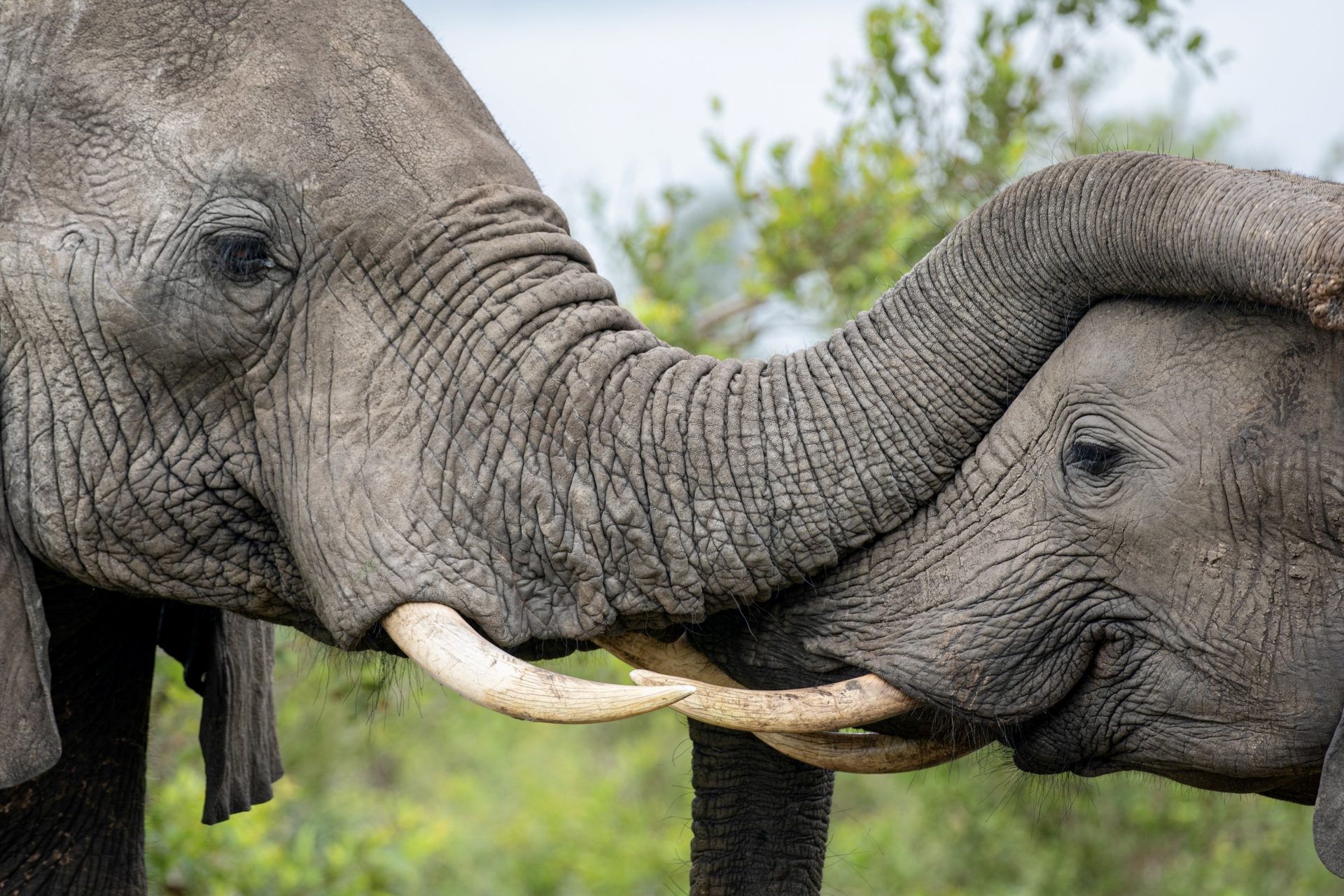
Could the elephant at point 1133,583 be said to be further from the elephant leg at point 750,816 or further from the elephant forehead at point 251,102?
the elephant forehead at point 251,102

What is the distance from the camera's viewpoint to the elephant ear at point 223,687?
11.8ft

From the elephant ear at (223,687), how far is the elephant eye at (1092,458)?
73.8 inches

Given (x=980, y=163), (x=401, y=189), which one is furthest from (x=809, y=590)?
(x=980, y=163)

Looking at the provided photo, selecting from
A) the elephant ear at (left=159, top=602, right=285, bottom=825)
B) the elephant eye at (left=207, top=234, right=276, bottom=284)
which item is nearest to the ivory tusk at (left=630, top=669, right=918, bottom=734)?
the elephant eye at (left=207, top=234, right=276, bottom=284)

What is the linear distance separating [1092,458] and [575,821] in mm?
7056

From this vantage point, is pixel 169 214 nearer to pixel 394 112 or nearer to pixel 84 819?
pixel 394 112

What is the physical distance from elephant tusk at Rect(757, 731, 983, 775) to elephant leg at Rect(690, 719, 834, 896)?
0.88 feet

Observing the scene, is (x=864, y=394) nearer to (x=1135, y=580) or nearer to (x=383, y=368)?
(x=1135, y=580)

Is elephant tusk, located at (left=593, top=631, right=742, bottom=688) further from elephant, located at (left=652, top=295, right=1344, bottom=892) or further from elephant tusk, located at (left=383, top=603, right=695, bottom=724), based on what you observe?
elephant tusk, located at (left=383, top=603, right=695, bottom=724)

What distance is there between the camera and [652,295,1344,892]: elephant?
2711mm

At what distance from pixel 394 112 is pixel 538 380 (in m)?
0.54

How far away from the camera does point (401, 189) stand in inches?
111

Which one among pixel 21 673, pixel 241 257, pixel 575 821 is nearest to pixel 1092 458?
pixel 241 257

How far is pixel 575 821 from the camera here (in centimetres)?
940
